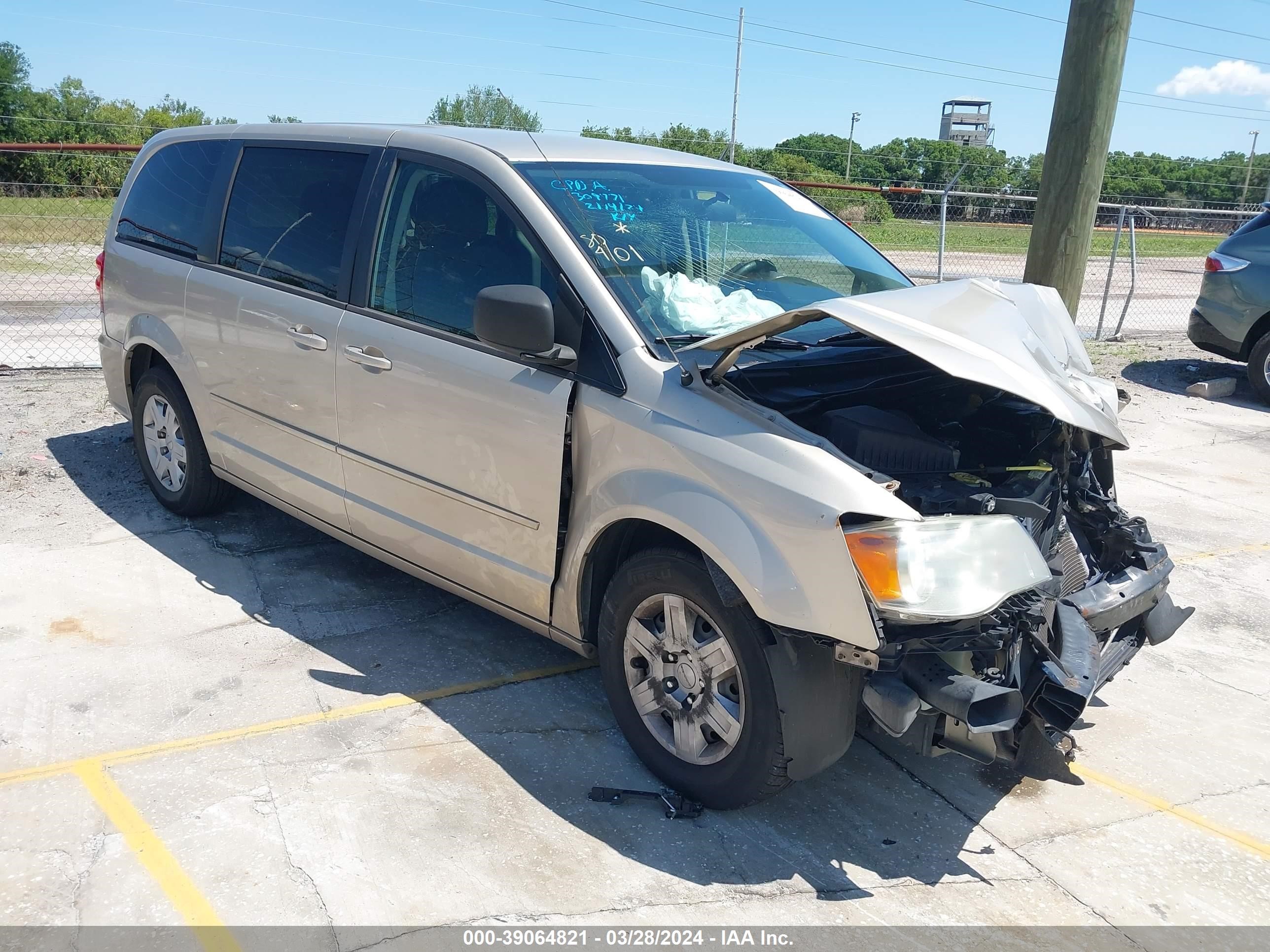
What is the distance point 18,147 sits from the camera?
8.93m

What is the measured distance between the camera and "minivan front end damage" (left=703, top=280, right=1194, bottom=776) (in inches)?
111

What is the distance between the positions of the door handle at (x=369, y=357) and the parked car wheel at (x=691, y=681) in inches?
50.7

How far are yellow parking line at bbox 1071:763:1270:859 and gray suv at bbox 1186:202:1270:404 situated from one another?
7.28m

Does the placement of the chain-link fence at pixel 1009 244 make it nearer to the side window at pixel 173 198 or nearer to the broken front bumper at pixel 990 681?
the side window at pixel 173 198

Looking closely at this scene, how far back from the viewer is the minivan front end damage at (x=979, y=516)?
282 cm

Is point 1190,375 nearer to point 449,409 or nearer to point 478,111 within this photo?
point 449,409

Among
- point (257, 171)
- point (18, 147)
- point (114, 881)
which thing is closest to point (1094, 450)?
point (114, 881)

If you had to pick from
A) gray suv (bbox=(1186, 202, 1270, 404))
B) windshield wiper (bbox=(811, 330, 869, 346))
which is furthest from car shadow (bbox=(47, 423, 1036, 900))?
gray suv (bbox=(1186, 202, 1270, 404))

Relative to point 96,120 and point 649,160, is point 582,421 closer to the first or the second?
point 649,160

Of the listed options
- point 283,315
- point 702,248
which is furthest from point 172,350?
point 702,248

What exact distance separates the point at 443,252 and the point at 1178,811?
3.22 m

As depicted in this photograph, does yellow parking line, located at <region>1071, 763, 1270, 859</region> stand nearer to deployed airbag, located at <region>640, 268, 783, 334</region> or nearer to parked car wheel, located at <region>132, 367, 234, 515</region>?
deployed airbag, located at <region>640, 268, 783, 334</region>

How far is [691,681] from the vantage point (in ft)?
10.6
